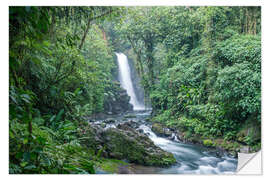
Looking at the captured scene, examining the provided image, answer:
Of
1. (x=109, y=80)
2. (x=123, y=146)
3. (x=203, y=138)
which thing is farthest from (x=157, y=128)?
(x=123, y=146)

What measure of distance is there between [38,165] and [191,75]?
134 inches

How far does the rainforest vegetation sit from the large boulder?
2 cm

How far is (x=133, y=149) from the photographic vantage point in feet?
8.93

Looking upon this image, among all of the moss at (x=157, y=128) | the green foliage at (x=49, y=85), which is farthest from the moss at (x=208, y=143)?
the green foliage at (x=49, y=85)

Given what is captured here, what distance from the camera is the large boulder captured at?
8.31 ft

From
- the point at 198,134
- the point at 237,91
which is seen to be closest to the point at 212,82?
the point at 237,91

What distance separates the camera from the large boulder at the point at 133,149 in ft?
8.31

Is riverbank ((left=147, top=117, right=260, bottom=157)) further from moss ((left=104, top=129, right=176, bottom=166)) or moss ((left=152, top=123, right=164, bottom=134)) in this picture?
moss ((left=104, top=129, right=176, bottom=166))

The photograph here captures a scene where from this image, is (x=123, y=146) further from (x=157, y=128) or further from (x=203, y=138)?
(x=157, y=128)

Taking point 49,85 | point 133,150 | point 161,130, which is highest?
point 49,85

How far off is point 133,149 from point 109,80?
150cm

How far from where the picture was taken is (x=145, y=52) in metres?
4.42
